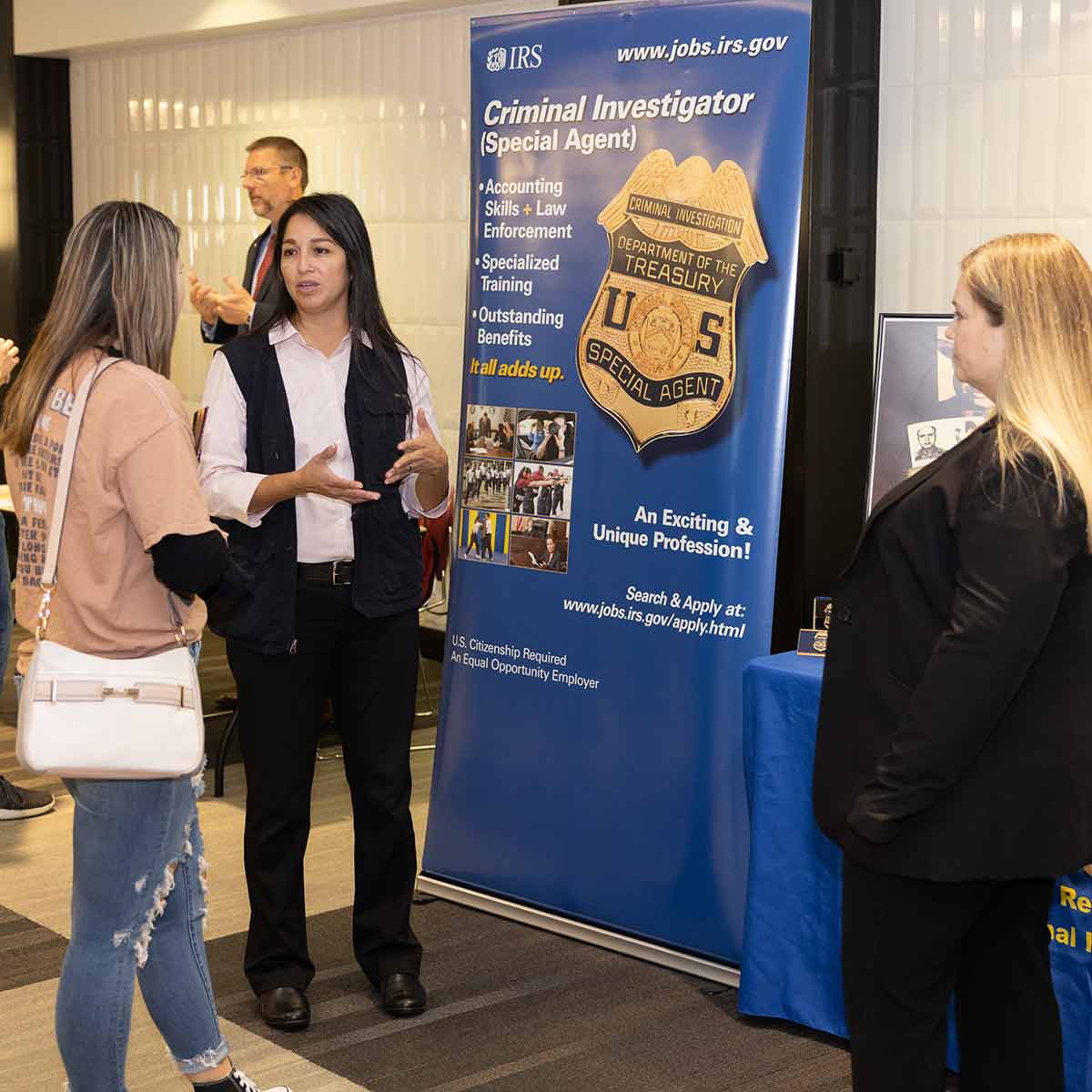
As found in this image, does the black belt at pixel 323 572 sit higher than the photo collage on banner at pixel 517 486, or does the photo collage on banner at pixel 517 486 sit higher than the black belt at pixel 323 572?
the photo collage on banner at pixel 517 486

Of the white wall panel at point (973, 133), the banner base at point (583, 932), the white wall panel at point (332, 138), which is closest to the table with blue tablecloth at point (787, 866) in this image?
the banner base at point (583, 932)

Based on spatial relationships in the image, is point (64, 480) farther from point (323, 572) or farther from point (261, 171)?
point (261, 171)

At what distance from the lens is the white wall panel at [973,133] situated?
395 cm

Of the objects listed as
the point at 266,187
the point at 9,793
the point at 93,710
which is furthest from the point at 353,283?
the point at 266,187

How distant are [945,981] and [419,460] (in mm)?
1440

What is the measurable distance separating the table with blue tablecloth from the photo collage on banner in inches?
26.9

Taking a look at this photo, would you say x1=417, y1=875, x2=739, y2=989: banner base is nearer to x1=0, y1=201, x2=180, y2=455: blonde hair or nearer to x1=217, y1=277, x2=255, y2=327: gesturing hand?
x1=0, y1=201, x2=180, y2=455: blonde hair

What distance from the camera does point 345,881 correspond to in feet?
13.2

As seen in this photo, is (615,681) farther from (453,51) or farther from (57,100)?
(57,100)

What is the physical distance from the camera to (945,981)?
80.2 inches

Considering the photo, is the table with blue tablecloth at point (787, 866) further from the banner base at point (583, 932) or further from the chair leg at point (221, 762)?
the chair leg at point (221, 762)

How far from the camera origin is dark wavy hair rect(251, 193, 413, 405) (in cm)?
307

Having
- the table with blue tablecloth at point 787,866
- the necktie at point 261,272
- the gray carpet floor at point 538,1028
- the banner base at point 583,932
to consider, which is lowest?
the gray carpet floor at point 538,1028

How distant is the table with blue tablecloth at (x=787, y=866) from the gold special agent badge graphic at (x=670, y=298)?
2.01 feet
